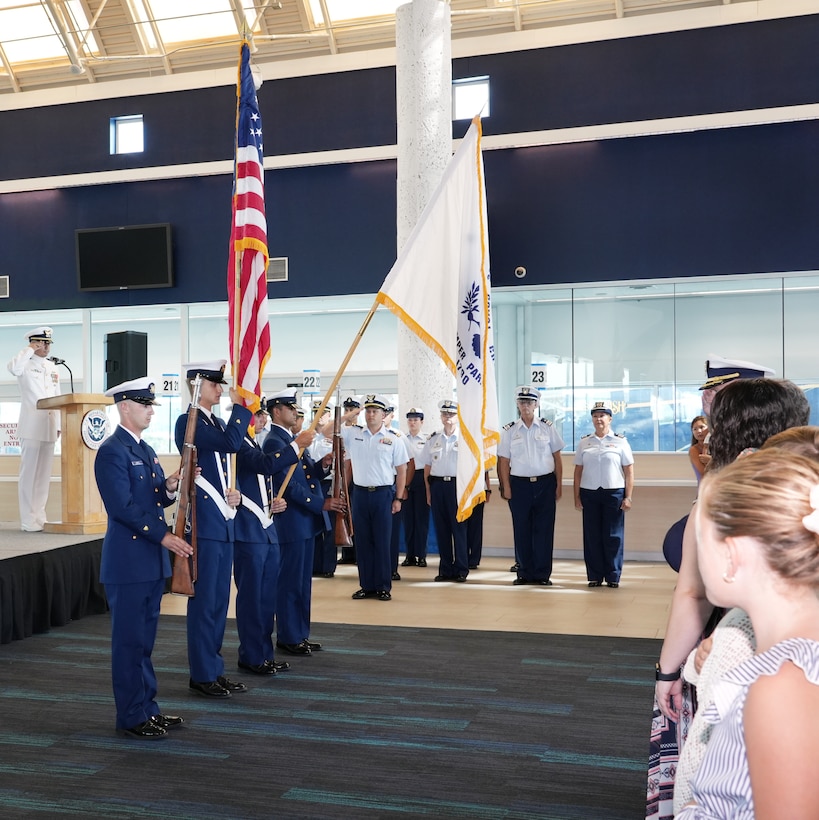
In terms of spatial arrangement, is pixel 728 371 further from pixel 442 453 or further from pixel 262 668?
pixel 442 453

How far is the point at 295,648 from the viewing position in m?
5.61

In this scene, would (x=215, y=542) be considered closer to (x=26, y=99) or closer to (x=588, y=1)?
(x=588, y=1)

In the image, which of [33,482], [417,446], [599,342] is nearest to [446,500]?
[417,446]

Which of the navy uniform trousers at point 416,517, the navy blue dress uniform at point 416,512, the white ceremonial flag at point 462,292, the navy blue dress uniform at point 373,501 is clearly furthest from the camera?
the navy uniform trousers at point 416,517

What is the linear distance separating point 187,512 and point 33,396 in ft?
14.2

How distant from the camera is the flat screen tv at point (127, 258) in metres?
11.5

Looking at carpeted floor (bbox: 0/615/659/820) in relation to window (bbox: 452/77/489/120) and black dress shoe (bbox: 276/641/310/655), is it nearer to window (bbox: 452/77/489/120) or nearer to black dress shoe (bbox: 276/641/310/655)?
black dress shoe (bbox: 276/641/310/655)

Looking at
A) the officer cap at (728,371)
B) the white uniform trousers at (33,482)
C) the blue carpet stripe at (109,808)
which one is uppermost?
the officer cap at (728,371)

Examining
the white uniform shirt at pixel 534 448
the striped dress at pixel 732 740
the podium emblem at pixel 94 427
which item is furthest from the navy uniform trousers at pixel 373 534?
the striped dress at pixel 732 740

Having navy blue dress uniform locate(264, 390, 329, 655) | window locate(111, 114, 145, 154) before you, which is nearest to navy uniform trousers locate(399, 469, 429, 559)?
navy blue dress uniform locate(264, 390, 329, 655)

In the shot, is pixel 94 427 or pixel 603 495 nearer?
pixel 94 427

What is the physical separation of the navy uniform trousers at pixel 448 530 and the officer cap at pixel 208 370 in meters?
4.04

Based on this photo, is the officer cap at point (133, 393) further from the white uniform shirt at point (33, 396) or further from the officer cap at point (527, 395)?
the officer cap at point (527, 395)

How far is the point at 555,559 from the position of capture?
394 inches
